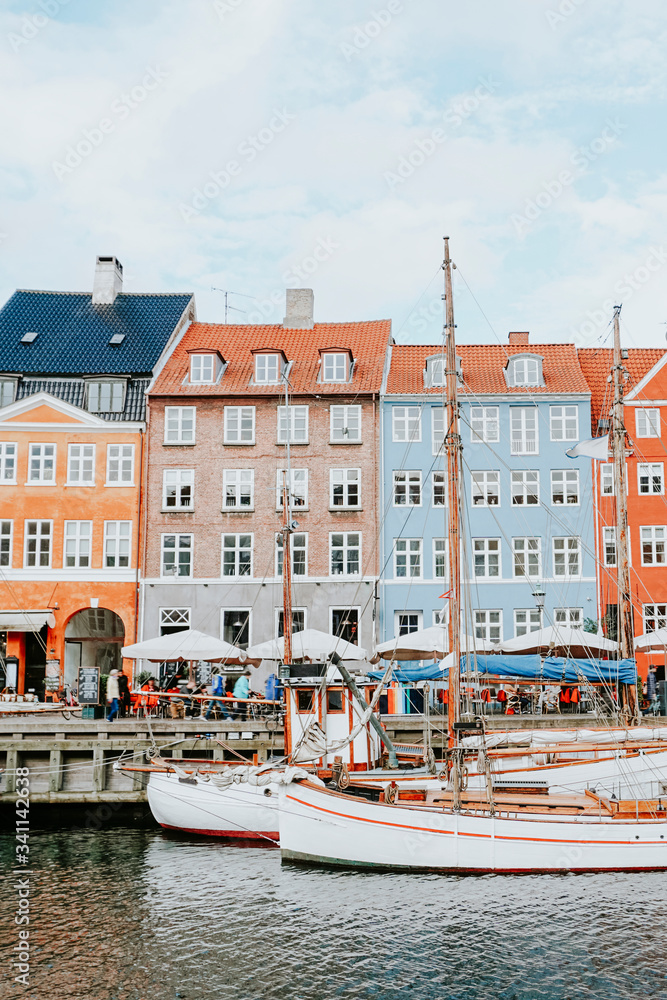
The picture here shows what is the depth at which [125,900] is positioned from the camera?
1961 cm

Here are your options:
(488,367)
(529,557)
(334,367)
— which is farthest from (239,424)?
(529,557)

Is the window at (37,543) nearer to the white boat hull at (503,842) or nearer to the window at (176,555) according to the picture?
the window at (176,555)

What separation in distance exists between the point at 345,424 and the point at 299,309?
9.19m

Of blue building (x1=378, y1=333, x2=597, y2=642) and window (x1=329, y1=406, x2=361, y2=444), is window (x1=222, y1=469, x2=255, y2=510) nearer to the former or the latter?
window (x1=329, y1=406, x2=361, y2=444)

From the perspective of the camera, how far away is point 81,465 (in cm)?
4391

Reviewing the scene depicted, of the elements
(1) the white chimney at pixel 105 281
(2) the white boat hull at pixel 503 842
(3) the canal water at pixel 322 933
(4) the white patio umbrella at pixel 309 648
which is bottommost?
(3) the canal water at pixel 322 933

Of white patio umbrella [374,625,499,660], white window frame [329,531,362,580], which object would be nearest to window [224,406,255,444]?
white window frame [329,531,362,580]

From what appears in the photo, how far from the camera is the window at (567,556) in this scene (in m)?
42.8

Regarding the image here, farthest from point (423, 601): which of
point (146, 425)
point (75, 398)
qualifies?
point (75, 398)

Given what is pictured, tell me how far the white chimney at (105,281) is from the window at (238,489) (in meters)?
13.0

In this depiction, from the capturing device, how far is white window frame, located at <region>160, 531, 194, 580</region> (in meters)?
43.0

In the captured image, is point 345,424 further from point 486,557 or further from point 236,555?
point 486,557

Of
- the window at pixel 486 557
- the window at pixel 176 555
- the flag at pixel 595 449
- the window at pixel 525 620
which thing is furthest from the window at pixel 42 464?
the flag at pixel 595 449

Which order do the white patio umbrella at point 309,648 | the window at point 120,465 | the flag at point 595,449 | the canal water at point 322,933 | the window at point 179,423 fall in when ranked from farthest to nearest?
the window at point 179,423 → the window at point 120,465 → the flag at point 595,449 → the white patio umbrella at point 309,648 → the canal water at point 322,933
